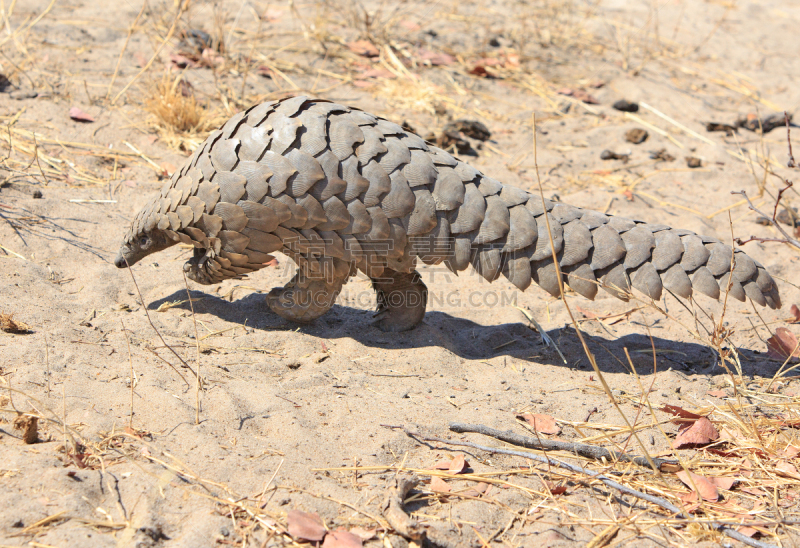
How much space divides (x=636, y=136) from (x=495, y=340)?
10.8ft

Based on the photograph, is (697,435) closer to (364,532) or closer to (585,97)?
(364,532)

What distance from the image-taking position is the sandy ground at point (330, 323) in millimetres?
2193

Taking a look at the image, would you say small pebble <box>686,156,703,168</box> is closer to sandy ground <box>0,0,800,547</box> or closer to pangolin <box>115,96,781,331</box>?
sandy ground <box>0,0,800,547</box>

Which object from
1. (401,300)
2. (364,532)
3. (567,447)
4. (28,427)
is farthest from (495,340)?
(28,427)

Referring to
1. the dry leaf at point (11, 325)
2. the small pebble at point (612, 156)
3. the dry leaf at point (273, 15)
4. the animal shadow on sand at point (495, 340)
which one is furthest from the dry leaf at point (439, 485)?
the dry leaf at point (273, 15)

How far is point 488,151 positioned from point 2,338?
13.5 ft

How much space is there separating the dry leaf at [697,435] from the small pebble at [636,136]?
3.95 metres

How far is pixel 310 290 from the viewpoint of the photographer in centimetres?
345

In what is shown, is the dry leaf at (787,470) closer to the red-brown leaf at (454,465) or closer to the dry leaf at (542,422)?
the dry leaf at (542,422)

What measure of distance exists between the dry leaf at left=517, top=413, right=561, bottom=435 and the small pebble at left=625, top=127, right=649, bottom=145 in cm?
404

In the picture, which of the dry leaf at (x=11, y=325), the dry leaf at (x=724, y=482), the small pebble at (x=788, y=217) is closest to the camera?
the dry leaf at (x=724, y=482)

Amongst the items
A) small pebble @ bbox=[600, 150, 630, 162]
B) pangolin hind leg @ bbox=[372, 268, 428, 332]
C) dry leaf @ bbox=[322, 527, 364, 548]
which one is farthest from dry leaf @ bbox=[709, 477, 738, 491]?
small pebble @ bbox=[600, 150, 630, 162]

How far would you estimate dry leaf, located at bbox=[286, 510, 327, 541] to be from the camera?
200 cm

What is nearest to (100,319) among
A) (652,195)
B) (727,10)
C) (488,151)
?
(488,151)
